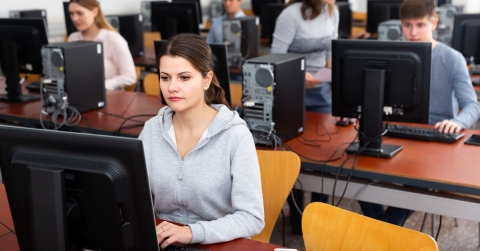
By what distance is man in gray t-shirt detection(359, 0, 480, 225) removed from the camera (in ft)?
8.89

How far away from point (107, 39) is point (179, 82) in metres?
2.23

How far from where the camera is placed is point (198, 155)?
1807 millimetres

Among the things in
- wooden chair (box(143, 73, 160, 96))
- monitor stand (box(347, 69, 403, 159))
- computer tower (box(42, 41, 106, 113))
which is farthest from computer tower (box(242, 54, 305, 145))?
wooden chair (box(143, 73, 160, 96))

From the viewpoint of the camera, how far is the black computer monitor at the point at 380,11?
5.82 metres

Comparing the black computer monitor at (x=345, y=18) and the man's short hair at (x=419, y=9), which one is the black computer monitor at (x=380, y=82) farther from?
the black computer monitor at (x=345, y=18)

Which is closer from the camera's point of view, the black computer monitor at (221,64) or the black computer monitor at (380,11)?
the black computer monitor at (221,64)

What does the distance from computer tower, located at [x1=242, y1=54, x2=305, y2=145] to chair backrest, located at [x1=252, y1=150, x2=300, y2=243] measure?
15.9 inches

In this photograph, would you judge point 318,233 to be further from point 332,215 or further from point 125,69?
point 125,69

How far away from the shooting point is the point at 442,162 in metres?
2.27

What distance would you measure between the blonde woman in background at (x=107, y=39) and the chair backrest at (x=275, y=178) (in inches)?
75.8

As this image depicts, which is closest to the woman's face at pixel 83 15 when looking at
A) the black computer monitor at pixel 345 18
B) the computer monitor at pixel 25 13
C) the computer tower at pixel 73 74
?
the computer tower at pixel 73 74

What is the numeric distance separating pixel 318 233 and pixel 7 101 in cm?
236

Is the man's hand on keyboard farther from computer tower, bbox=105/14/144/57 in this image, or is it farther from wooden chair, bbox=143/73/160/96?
computer tower, bbox=105/14/144/57

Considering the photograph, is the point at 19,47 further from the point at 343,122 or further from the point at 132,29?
the point at 132,29
